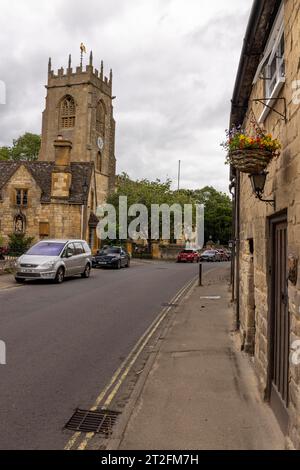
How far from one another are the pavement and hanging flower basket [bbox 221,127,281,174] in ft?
Answer: 9.59

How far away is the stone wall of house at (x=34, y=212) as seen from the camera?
35156 mm

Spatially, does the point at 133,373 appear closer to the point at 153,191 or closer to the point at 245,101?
the point at 245,101

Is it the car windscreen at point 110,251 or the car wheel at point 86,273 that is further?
the car windscreen at point 110,251

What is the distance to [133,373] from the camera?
6.86 metres

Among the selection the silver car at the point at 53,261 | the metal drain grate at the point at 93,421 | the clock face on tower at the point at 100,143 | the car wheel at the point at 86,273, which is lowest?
the metal drain grate at the point at 93,421

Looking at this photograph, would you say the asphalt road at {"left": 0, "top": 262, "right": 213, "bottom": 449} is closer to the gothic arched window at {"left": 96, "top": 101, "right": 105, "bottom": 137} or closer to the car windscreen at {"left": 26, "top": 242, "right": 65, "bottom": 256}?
the car windscreen at {"left": 26, "top": 242, "right": 65, "bottom": 256}

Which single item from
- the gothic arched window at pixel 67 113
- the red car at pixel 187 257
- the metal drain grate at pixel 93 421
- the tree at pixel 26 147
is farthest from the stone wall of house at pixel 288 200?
the tree at pixel 26 147

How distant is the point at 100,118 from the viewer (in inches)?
2413

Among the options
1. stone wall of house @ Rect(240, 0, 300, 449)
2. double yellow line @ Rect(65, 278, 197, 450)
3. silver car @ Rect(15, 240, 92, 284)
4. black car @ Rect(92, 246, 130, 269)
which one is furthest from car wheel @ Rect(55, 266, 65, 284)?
stone wall of house @ Rect(240, 0, 300, 449)

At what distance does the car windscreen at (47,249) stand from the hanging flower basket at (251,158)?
14.4 metres

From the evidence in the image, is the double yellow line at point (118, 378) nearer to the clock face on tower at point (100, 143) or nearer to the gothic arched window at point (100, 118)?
A: the clock face on tower at point (100, 143)

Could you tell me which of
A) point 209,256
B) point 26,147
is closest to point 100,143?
point 26,147

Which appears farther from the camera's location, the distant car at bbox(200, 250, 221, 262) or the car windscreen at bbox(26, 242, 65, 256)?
the distant car at bbox(200, 250, 221, 262)

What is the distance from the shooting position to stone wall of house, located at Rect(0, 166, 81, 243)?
35156mm
